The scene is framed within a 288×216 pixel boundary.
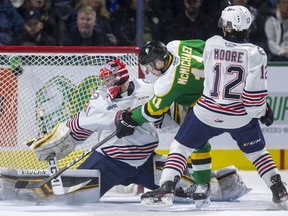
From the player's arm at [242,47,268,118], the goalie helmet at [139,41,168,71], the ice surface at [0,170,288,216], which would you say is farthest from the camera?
the goalie helmet at [139,41,168,71]

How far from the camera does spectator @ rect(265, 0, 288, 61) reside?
9391 millimetres

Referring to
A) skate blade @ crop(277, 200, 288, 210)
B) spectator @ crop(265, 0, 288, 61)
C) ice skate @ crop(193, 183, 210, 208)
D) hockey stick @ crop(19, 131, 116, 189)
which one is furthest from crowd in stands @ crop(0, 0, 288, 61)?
skate blade @ crop(277, 200, 288, 210)

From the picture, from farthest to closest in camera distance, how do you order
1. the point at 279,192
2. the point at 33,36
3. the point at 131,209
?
the point at 33,36
the point at 131,209
the point at 279,192

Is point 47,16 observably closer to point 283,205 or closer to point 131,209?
point 131,209

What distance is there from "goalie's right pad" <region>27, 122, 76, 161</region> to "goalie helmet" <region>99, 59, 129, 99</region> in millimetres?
365

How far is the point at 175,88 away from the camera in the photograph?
6.68 meters

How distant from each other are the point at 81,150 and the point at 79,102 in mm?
325

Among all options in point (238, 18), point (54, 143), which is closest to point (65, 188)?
point (54, 143)

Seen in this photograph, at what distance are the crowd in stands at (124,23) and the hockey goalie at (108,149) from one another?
2127mm

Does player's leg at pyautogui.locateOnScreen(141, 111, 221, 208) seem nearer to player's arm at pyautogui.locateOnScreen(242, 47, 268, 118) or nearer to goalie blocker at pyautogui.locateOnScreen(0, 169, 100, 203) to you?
player's arm at pyautogui.locateOnScreen(242, 47, 268, 118)

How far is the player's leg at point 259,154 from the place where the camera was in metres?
6.69

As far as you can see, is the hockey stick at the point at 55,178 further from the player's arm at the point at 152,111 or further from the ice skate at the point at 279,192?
the ice skate at the point at 279,192

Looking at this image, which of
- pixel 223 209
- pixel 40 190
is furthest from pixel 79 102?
pixel 223 209

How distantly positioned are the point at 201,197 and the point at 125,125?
60 cm
